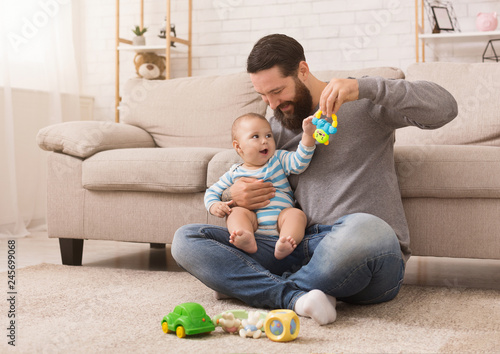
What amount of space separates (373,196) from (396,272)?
22 cm

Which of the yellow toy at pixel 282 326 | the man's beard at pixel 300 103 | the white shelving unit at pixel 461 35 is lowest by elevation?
the yellow toy at pixel 282 326

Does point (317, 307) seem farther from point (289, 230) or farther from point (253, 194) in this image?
point (253, 194)

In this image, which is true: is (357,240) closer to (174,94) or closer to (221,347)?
A: (221,347)

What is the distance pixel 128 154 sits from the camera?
239cm

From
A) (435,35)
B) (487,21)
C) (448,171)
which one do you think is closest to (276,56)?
(448,171)

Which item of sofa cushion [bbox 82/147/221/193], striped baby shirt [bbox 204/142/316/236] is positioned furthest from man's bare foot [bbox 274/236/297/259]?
sofa cushion [bbox 82/147/221/193]

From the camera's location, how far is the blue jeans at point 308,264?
1489mm

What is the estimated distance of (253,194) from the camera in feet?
5.79

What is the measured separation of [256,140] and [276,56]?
0.82ft

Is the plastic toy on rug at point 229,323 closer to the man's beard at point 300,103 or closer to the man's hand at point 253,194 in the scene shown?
the man's hand at point 253,194

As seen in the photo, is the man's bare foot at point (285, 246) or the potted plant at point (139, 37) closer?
the man's bare foot at point (285, 246)

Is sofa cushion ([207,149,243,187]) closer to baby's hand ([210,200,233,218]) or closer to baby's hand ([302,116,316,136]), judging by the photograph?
baby's hand ([210,200,233,218])

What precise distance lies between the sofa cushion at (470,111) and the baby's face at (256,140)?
0.87 meters

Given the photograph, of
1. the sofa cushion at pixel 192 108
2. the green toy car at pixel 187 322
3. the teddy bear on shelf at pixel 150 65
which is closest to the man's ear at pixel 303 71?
the green toy car at pixel 187 322
